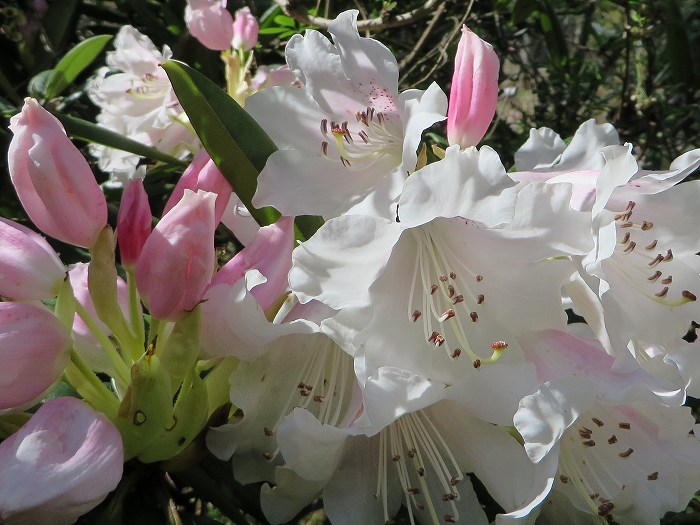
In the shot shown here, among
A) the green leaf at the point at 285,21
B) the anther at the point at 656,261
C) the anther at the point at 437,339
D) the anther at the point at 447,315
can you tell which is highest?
the anther at the point at 656,261

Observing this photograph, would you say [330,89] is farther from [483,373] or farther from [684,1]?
[684,1]

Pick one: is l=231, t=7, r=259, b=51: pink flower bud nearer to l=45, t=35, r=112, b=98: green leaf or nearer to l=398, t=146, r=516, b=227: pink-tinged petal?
l=45, t=35, r=112, b=98: green leaf

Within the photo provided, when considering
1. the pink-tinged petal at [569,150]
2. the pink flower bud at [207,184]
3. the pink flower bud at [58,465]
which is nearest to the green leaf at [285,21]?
the pink-tinged petal at [569,150]

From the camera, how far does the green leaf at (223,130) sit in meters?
0.84

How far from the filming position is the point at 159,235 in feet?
2.31

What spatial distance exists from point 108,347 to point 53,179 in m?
0.16

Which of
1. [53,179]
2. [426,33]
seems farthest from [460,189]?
[426,33]

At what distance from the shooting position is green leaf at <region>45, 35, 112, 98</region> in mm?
1364

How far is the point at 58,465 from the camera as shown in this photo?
0.63 m

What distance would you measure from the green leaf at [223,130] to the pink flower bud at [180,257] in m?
0.13

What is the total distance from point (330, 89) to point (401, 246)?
18 centimetres

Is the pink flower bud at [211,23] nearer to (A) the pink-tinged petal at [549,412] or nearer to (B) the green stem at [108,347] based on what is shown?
(B) the green stem at [108,347]

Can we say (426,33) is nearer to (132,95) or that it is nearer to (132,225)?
(132,95)

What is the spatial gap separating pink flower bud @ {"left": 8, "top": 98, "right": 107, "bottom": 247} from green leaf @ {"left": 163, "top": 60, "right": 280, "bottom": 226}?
5.6 inches
